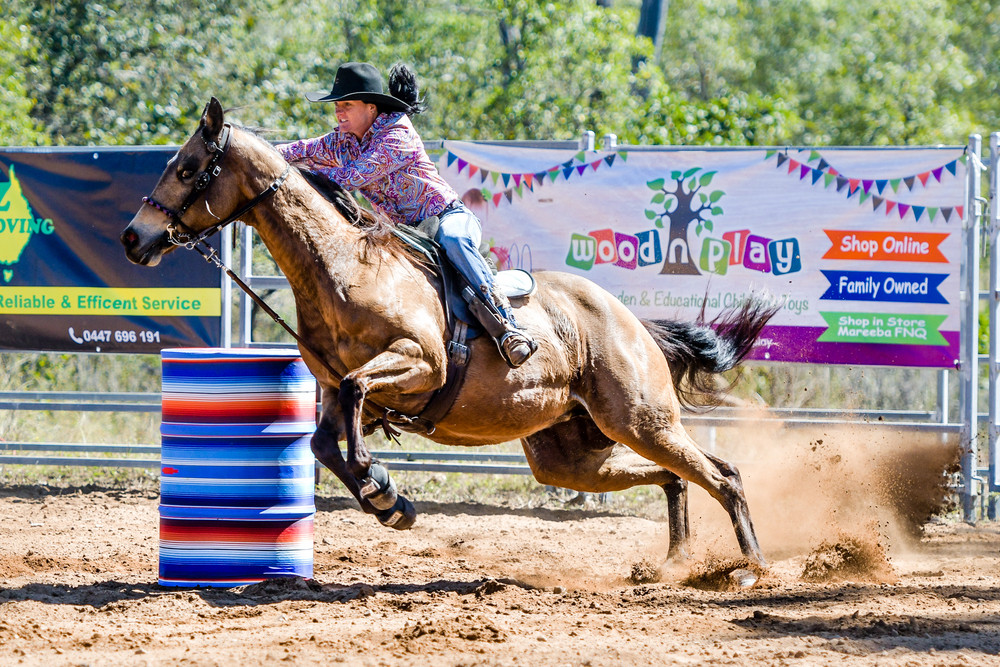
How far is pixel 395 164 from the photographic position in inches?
219

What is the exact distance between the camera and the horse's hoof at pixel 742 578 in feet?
19.2

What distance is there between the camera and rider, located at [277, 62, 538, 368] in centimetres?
552

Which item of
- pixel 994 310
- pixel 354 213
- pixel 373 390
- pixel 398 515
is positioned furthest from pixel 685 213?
pixel 398 515

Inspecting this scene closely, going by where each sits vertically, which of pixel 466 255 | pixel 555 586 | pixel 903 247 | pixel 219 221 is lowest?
pixel 555 586

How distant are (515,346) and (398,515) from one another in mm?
1067

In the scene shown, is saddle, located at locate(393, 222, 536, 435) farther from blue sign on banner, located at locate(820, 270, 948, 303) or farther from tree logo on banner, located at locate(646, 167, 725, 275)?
blue sign on banner, located at locate(820, 270, 948, 303)

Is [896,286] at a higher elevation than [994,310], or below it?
higher

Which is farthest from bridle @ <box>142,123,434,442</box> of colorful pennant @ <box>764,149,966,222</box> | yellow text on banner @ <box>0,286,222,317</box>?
colorful pennant @ <box>764,149,966,222</box>

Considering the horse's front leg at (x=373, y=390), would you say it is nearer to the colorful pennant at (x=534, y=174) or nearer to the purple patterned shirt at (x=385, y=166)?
the purple patterned shirt at (x=385, y=166)

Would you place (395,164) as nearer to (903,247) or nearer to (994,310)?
(903,247)

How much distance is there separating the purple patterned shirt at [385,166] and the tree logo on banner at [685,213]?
9.69 ft

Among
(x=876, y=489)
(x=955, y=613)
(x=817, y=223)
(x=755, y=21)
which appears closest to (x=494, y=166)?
(x=817, y=223)

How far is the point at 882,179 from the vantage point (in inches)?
322

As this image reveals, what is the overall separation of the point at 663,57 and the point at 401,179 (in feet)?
74.6
